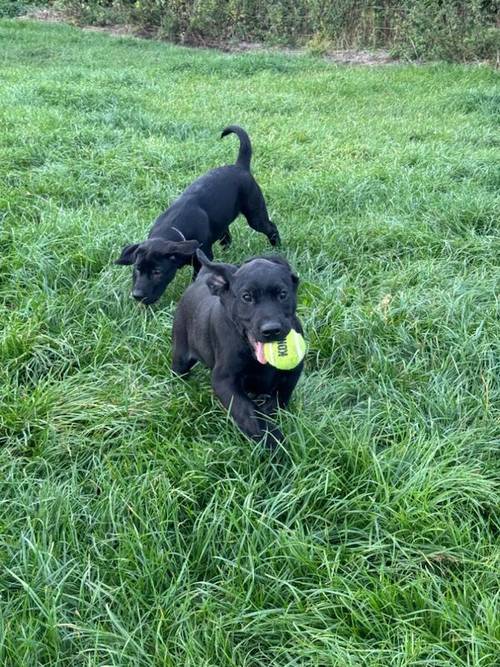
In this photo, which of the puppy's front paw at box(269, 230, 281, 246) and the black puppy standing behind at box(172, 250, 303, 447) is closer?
the black puppy standing behind at box(172, 250, 303, 447)

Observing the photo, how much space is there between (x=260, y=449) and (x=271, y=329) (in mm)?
448

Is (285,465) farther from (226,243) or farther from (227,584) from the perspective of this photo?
(226,243)

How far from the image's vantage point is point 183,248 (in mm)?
3980

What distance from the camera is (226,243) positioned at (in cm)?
505

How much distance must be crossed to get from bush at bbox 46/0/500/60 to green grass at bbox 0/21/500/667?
6.49 m

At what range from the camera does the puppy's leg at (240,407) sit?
2.67 metres

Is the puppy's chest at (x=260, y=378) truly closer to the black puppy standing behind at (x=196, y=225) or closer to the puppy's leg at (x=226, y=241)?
the black puppy standing behind at (x=196, y=225)

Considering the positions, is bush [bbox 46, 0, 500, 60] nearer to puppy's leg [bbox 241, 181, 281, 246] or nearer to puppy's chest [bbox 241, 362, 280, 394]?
puppy's leg [bbox 241, 181, 281, 246]

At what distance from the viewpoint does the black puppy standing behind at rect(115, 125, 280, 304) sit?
13.0ft

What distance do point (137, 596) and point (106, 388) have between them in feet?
3.84

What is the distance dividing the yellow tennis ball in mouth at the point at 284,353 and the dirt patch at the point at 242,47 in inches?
447

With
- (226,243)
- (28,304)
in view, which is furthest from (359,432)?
(226,243)

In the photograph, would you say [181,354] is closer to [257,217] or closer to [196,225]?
[196,225]

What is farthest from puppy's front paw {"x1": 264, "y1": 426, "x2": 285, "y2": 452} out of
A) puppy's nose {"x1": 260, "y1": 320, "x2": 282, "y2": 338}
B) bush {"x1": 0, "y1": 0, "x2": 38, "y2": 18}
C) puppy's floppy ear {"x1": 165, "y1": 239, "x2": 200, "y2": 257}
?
bush {"x1": 0, "y1": 0, "x2": 38, "y2": 18}
